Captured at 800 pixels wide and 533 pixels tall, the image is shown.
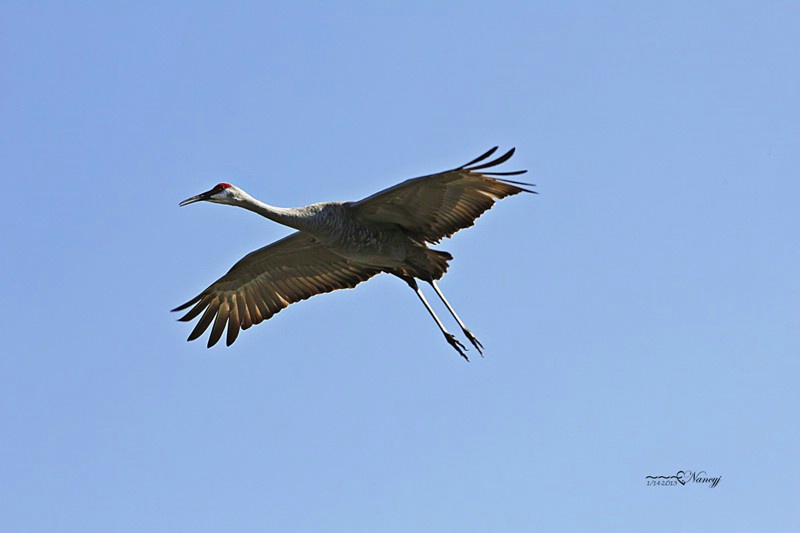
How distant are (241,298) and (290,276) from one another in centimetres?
84

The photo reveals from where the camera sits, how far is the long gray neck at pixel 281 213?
14.4 metres

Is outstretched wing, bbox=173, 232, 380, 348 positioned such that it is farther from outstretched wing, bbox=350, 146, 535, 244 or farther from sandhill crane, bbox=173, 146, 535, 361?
outstretched wing, bbox=350, 146, 535, 244

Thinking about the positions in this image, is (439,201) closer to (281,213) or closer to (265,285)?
(281,213)

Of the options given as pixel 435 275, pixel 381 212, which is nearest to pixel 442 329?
pixel 435 275

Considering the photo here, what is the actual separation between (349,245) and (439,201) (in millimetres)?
1295

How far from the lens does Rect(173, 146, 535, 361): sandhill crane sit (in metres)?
14.4

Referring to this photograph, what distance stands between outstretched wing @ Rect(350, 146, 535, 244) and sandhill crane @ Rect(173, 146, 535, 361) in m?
0.01

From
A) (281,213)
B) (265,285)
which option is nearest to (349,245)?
(281,213)

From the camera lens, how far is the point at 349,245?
585 inches

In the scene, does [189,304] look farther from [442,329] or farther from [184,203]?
[442,329]

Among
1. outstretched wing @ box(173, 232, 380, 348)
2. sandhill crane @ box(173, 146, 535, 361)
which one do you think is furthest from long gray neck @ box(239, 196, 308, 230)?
outstretched wing @ box(173, 232, 380, 348)

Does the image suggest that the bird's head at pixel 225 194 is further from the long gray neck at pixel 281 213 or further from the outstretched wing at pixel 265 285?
the outstretched wing at pixel 265 285

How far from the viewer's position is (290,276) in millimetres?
16922

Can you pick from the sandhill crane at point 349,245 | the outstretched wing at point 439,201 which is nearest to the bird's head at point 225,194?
the sandhill crane at point 349,245
